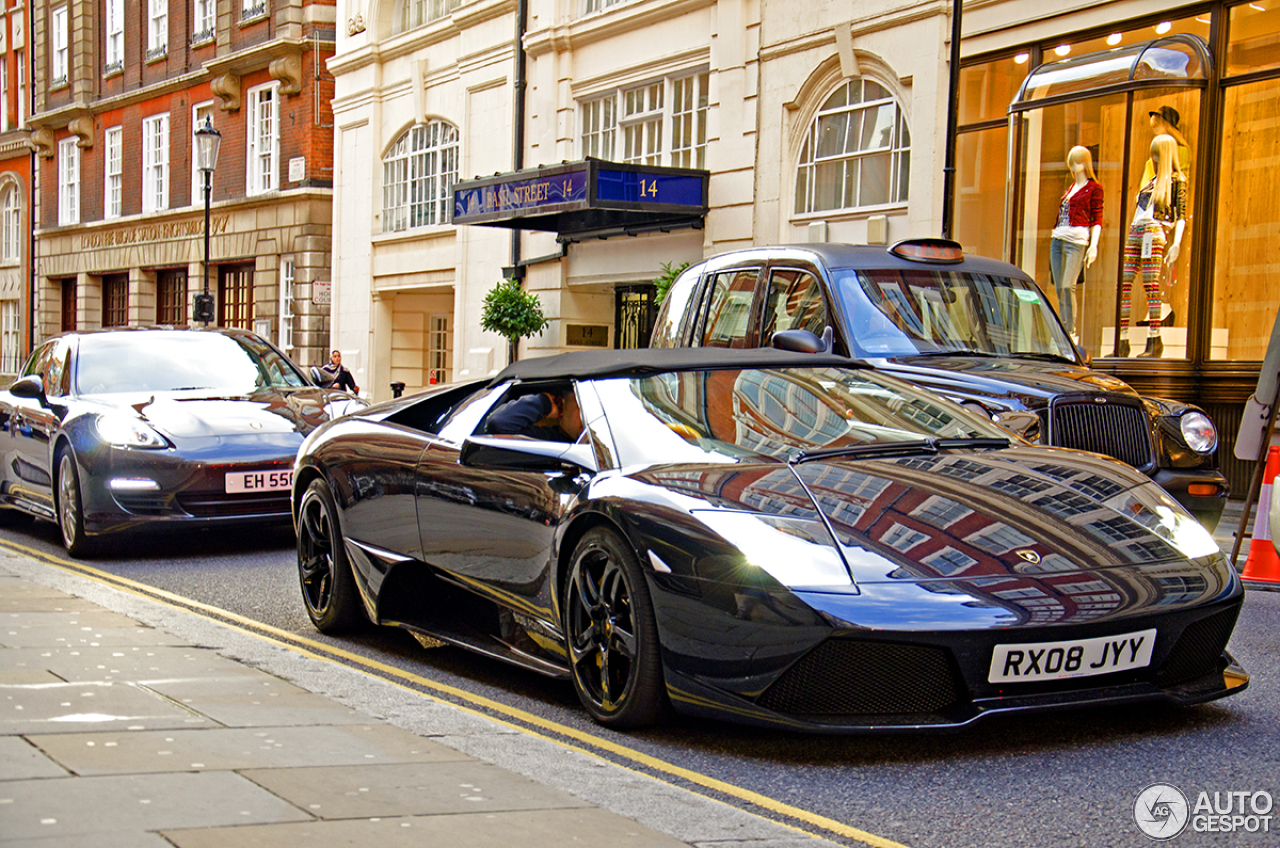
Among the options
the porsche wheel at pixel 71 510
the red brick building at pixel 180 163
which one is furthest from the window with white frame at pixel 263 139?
the porsche wheel at pixel 71 510

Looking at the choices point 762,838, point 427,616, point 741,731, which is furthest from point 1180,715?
point 427,616

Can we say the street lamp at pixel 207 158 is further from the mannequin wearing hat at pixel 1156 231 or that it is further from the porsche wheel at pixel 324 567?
the porsche wheel at pixel 324 567

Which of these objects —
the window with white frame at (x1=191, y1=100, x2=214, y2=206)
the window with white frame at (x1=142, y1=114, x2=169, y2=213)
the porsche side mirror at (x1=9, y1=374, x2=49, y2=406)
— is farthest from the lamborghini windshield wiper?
the window with white frame at (x1=142, y1=114, x2=169, y2=213)

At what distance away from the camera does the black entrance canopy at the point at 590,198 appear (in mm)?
20031

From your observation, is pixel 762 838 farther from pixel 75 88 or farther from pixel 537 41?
pixel 75 88

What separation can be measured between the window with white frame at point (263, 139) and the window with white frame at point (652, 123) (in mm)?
13276

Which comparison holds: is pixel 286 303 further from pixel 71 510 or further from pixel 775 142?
pixel 71 510

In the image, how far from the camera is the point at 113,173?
43.8 metres

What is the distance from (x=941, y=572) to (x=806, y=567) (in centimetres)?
38

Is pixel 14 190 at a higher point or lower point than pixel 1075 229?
higher

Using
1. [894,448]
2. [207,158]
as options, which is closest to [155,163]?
[207,158]

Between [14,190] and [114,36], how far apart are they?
10.1 metres

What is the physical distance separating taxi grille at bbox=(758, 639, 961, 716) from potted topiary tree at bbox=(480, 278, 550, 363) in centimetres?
2002

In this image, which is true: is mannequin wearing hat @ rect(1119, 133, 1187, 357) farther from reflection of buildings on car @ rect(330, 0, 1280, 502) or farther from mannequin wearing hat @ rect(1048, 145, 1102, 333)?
mannequin wearing hat @ rect(1048, 145, 1102, 333)
